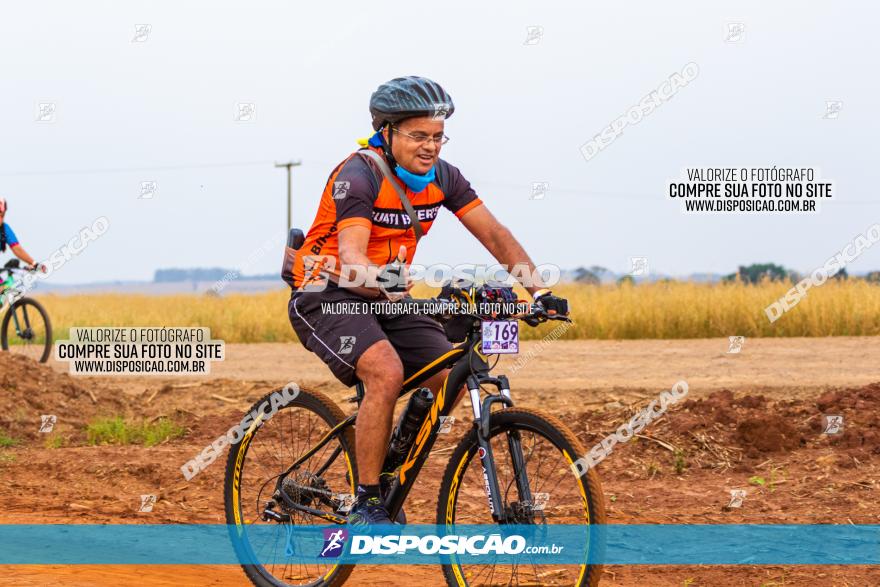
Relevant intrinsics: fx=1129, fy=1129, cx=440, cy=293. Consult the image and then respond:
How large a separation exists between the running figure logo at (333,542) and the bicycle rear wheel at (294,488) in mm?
123

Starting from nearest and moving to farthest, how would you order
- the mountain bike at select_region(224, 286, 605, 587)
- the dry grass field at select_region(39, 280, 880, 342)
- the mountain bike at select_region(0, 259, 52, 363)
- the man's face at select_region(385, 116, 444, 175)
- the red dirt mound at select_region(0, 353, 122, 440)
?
the mountain bike at select_region(224, 286, 605, 587)
the man's face at select_region(385, 116, 444, 175)
the red dirt mound at select_region(0, 353, 122, 440)
the mountain bike at select_region(0, 259, 52, 363)
the dry grass field at select_region(39, 280, 880, 342)

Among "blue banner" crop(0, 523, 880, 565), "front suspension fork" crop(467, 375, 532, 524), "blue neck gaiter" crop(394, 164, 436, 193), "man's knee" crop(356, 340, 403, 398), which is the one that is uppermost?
"blue neck gaiter" crop(394, 164, 436, 193)

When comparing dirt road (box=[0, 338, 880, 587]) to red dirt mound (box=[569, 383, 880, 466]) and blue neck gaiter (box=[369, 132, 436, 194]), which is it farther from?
blue neck gaiter (box=[369, 132, 436, 194])

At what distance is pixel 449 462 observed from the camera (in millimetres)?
5117

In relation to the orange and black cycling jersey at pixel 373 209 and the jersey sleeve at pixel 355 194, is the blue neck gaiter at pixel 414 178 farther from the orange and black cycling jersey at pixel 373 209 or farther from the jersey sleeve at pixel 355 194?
the jersey sleeve at pixel 355 194

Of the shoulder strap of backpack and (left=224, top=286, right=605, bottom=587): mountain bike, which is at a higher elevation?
the shoulder strap of backpack

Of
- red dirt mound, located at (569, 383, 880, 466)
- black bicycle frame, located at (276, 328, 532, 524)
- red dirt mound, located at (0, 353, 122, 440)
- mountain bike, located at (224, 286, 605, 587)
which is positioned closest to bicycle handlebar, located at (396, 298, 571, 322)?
mountain bike, located at (224, 286, 605, 587)

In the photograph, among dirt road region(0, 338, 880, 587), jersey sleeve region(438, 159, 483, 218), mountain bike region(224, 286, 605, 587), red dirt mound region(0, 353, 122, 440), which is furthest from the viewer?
red dirt mound region(0, 353, 122, 440)

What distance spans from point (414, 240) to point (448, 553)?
1.57 m

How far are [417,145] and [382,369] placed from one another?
1.10 meters

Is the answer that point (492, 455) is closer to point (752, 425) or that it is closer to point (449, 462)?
point (449, 462)

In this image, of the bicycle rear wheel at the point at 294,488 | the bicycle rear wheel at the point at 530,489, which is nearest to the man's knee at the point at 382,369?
the bicycle rear wheel at the point at 530,489

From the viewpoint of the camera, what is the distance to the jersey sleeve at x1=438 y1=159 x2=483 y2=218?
5734 millimetres

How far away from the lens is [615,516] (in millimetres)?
8359
